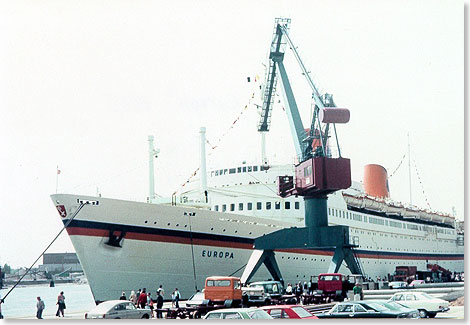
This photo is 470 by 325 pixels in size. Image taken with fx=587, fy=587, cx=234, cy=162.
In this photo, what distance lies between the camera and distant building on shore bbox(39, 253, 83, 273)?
279 ft

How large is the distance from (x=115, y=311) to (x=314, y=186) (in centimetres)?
1062

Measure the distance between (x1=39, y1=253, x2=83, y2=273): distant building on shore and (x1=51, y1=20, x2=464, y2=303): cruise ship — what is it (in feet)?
180

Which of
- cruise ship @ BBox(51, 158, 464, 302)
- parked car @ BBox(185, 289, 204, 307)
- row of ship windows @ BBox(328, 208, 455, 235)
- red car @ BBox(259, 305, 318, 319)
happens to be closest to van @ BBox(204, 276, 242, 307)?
parked car @ BBox(185, 289, 204, 307)

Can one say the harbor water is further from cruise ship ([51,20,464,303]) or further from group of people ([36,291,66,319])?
cruise ship ([51,20,464,303])

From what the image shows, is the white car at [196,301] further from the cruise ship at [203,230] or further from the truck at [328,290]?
the cruise ship at [203,230]

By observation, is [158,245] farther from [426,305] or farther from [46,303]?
[46,303]

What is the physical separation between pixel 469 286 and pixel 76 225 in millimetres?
14081

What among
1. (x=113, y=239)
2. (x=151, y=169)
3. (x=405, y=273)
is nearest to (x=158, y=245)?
(x=113, y=239)

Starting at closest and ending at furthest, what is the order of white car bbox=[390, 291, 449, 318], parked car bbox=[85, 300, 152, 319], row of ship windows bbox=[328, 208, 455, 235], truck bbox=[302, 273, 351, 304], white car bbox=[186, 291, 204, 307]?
parked car bbox=[85, 300, 152, 319] → white car bbox=[390, 291, 449, 318] → white car bbox=[186, 291, 204, 307] → truck bbox=[302, 273, 351, 304] → row of ship windows bbox=[328, 208, 455, 235]

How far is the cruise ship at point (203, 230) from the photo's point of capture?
A: 2169 centimetres

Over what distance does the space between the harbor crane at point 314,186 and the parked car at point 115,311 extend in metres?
9.84

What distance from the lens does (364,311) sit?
1187 centimetres

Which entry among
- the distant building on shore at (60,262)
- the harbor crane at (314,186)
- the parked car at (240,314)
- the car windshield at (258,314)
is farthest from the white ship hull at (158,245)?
the distant building on shore at (60,262)

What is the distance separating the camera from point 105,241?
21.8 meters
